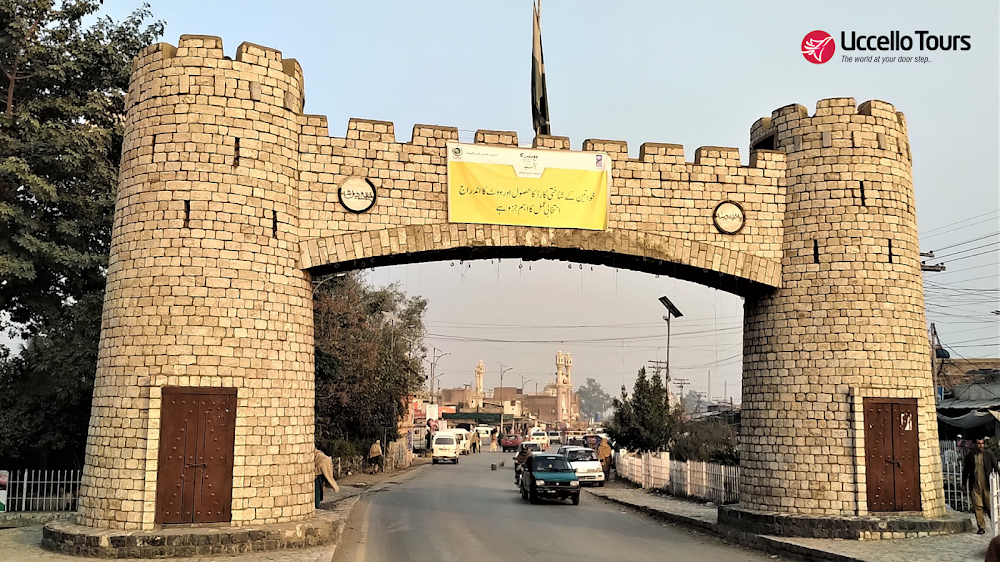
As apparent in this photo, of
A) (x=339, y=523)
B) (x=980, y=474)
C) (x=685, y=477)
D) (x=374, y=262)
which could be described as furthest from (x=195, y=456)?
(x=685, y=477)

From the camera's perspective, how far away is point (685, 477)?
22.0 m

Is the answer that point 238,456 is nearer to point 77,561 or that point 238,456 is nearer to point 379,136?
point 77,561

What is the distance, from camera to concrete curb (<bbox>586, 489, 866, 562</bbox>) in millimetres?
11906

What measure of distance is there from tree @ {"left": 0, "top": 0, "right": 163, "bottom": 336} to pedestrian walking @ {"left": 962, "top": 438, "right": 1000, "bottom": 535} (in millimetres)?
19025

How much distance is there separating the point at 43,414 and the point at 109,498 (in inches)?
358

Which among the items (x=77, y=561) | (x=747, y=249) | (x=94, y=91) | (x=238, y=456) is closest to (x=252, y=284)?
(x=238, y=456)

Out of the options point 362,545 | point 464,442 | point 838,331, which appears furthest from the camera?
point 464,442

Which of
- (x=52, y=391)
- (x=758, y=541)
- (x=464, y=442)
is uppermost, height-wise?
(x=52, y=391)

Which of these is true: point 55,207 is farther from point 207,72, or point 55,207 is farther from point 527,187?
point 527,187

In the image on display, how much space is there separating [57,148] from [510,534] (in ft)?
45.5

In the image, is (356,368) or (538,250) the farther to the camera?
(356,368)

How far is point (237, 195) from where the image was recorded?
12.6 meters

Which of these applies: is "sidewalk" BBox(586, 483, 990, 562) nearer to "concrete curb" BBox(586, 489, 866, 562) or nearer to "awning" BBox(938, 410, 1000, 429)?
"concrete curb" BBox(586, 489, 866, 562)

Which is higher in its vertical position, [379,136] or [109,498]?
[379,136]
